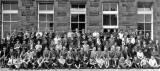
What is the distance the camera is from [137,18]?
21281mm

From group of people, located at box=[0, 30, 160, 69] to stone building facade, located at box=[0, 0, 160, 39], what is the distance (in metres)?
1.65

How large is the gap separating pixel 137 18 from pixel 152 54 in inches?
143

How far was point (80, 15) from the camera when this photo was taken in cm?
2123

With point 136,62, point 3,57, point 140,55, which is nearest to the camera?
point 136,62

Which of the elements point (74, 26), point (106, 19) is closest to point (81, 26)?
point (74, 26)

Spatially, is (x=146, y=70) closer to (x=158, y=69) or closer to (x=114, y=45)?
(x=158, y=69)

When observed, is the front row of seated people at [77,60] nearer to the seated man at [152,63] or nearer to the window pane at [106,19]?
the seated man at [152,63]

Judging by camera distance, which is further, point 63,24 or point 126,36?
point 63,24

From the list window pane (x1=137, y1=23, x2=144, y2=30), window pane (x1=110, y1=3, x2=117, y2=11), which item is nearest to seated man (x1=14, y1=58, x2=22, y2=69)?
window pane (x1=110, y1=3, x2=117, y2=11)

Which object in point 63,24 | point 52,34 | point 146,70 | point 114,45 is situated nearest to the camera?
point 146,70

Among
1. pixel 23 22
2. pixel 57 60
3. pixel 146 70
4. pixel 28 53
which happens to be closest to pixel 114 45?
pixel 146 70

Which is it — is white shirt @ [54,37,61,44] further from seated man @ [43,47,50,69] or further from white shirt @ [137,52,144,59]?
white shirt @ [137,52,144,59]

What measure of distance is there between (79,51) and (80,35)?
1437 mm

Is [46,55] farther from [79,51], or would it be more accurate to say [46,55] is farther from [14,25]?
[14,25]
